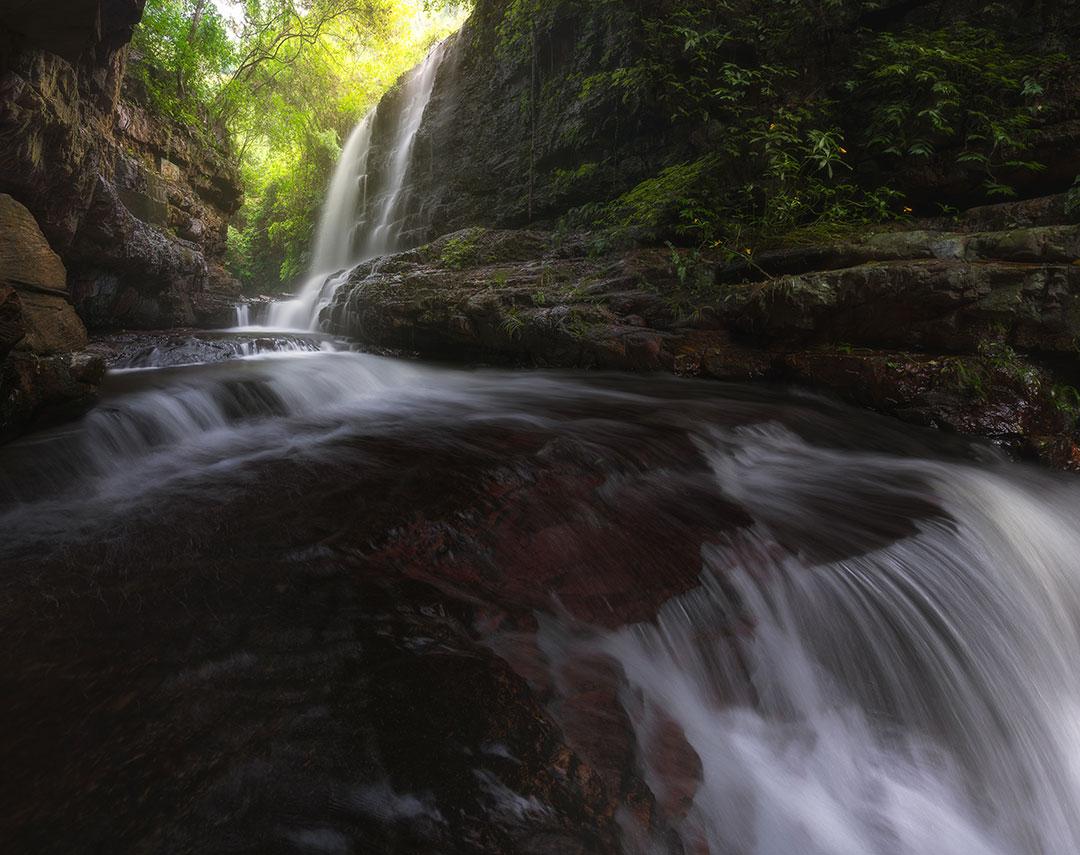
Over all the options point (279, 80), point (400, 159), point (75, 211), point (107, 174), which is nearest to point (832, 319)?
point (75, 211)

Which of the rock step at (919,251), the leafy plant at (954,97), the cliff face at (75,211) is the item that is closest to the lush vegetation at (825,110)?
the leafy plant at (954,97)

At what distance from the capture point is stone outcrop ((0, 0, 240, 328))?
13.3ft

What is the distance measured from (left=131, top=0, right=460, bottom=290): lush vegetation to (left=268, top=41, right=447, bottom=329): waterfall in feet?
3.57

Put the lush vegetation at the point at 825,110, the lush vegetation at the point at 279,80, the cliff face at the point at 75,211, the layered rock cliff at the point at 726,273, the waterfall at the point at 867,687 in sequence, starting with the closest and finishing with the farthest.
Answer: the waterfall at the point at 867,687
the cliff face at the point at 75,211
the layered rock cliff at the point at 726,273
the lush vegetation at the point at 825,110
the lush vegetation at the point at 279,80

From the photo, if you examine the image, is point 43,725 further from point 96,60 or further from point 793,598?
point 96,60

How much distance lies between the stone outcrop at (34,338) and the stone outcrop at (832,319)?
12.7 feet

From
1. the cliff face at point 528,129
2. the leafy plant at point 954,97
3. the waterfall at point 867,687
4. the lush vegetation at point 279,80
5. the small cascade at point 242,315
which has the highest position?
the lush vegetation at point 279,80

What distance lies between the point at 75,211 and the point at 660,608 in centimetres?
794

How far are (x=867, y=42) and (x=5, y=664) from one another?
9.25 meters

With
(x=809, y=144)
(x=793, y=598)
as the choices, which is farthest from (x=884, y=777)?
(x=809, y=144)

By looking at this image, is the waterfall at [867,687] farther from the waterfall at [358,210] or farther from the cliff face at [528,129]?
the waterfall at [358,210]

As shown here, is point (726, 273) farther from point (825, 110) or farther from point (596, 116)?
point (596, 116)

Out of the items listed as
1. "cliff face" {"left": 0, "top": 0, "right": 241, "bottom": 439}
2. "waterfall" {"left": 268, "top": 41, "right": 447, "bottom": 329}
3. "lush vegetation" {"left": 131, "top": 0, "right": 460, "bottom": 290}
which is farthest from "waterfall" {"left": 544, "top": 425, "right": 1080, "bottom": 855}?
A: "lush vegetation" {"left": 131, "top": 0, "right": 460, "bottom": 290}

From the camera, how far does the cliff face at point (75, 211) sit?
3.62m
